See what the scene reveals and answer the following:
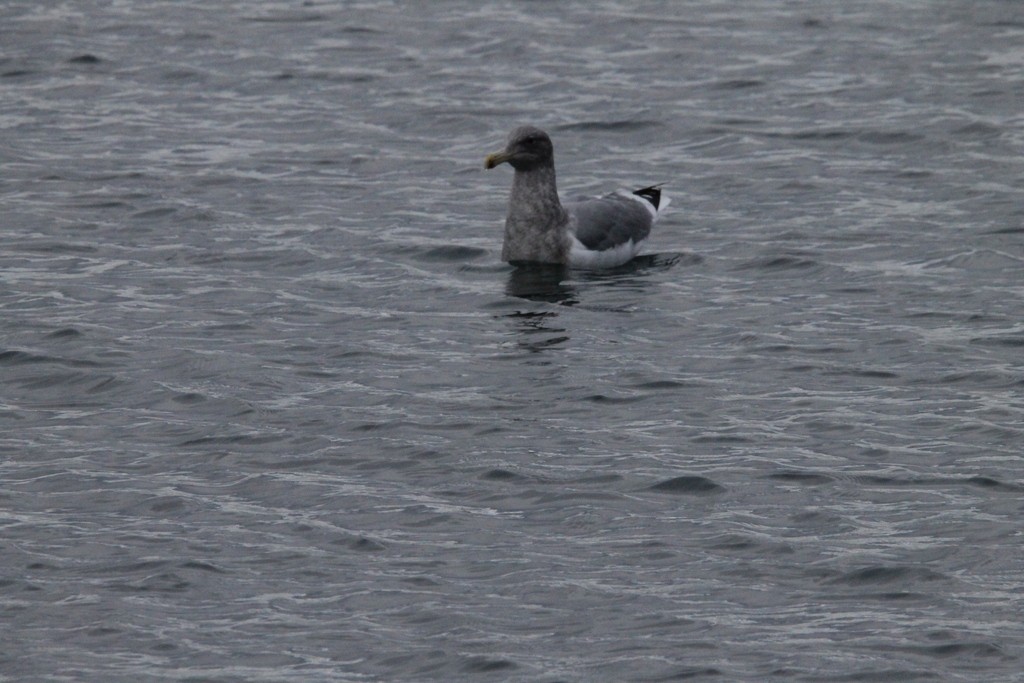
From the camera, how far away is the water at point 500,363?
10.8m

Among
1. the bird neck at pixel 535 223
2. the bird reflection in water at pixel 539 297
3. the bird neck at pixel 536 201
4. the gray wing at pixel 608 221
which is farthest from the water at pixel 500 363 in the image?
the bird neck at pixel 536 201

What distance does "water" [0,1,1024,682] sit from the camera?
10.8 metres

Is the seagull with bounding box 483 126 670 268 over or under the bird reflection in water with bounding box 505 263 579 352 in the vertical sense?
over

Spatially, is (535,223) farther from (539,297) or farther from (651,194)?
(651,194)

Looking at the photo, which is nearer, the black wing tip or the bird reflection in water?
the bird reflection in water

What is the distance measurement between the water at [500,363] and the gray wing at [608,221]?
0.41 m

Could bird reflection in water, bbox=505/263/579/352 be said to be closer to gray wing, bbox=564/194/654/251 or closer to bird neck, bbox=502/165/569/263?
bird neck, bbox=502/165/569/263

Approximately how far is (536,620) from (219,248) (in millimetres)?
8650

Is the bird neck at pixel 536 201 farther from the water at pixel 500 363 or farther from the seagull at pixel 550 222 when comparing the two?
the water at pixel 500 363

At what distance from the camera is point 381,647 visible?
10.4m

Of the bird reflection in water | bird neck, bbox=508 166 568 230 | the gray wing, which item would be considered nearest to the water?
the bird reflection in water

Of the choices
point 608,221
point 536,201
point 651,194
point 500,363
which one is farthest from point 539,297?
point 651,194

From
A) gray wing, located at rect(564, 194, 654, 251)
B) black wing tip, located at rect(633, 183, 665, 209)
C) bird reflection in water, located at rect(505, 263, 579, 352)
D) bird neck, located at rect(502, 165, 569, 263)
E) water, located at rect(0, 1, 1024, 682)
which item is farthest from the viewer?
black wing tip, located at rect(633, 183, 665, 209)

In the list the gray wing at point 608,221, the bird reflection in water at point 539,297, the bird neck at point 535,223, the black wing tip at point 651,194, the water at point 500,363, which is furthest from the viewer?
the black wing tip at point 651,194
